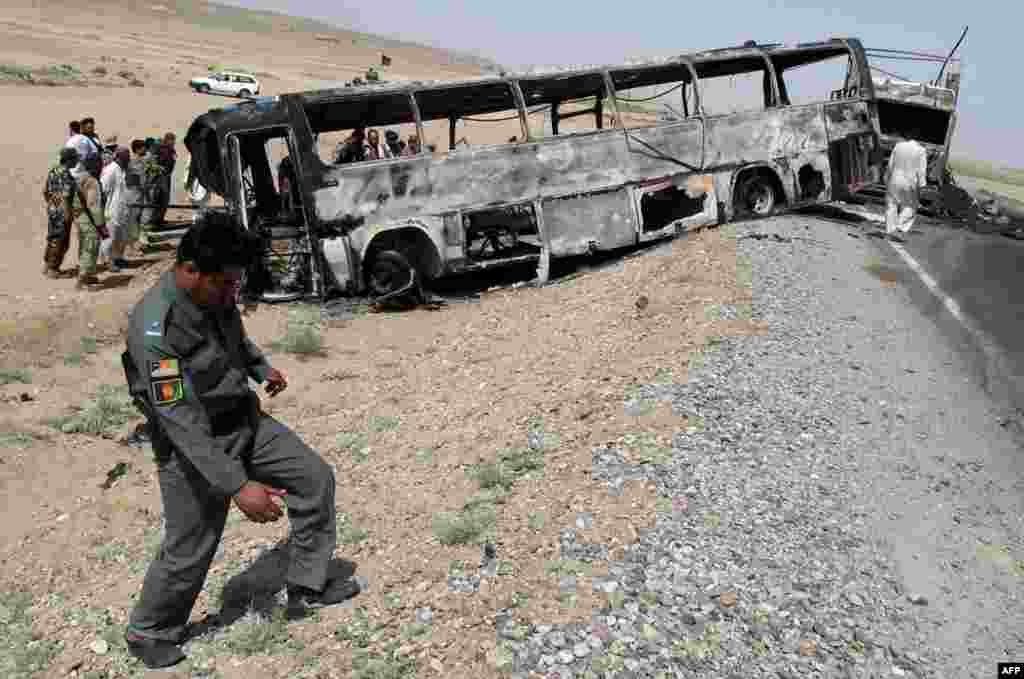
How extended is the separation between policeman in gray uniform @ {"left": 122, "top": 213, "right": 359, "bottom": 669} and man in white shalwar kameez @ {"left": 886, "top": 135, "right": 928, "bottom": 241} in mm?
11649

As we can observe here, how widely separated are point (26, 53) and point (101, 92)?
14.3 m

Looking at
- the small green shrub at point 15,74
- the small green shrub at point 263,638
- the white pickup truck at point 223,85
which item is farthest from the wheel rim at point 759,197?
the white pickup truck at point 223,85

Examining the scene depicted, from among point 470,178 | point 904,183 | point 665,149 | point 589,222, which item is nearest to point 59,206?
point 470,178

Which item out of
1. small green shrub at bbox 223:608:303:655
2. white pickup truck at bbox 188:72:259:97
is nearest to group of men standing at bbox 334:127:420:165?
small green shrub at bbox 223:608:303:655

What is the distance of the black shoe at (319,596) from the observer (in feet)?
14.5

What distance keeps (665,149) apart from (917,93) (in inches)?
279

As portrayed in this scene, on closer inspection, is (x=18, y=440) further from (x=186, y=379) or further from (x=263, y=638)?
(x=186, y=379)

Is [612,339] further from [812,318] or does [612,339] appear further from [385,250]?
[385,250]

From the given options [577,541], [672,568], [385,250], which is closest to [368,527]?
[577,541]

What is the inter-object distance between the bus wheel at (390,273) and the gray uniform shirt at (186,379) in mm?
7600

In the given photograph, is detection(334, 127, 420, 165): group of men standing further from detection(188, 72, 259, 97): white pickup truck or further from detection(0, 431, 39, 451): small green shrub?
detection(188, 72, 259, 97): white pickup truck

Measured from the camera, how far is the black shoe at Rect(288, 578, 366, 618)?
14.5ft

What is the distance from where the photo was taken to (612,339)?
28.4ft

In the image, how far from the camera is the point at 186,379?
383cm
